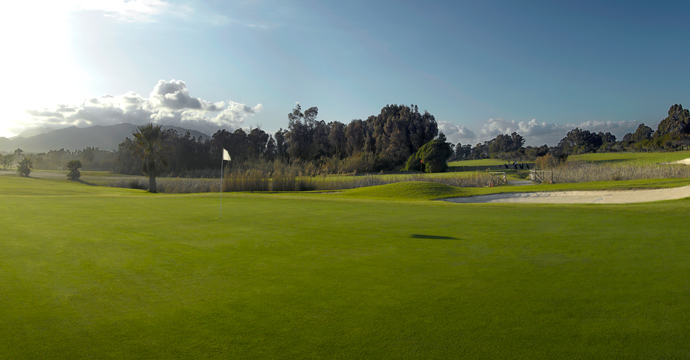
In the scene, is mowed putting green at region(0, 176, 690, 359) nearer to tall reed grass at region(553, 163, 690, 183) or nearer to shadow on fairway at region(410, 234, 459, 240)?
shadow on fairway at region(410, 234, 459, 240)

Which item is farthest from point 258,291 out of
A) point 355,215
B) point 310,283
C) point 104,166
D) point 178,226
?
point 104,166

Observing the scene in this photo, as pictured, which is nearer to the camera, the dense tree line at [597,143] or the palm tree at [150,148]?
the palm tree at [150,148]

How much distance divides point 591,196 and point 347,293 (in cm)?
1645

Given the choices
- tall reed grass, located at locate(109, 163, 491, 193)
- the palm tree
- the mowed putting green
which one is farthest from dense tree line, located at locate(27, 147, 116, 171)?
the mowed putting green

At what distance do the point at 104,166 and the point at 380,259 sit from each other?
324 feet

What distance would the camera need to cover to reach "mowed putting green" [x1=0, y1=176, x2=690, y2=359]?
2812 millimetres

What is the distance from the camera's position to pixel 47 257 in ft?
17.5

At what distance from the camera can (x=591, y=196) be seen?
54.2 ft

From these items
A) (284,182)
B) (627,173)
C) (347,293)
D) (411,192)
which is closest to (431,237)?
(347,293)

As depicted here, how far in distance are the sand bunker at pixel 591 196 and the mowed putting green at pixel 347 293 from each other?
9243 millimetres

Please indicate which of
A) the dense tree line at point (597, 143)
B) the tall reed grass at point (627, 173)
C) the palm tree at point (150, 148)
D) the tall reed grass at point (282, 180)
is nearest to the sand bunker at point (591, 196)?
the tall reed grass at point (627, 173)

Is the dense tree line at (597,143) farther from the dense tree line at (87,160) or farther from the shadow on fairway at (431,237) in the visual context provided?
the dense tree line at (87,160)

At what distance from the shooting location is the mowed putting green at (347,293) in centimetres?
281

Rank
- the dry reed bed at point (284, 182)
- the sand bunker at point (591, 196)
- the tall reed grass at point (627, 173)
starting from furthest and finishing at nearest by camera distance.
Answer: the dry reed bed at point (284, 182)
the tall reed grass at point (627, 173)
the sand bunker at point (591, 196)
